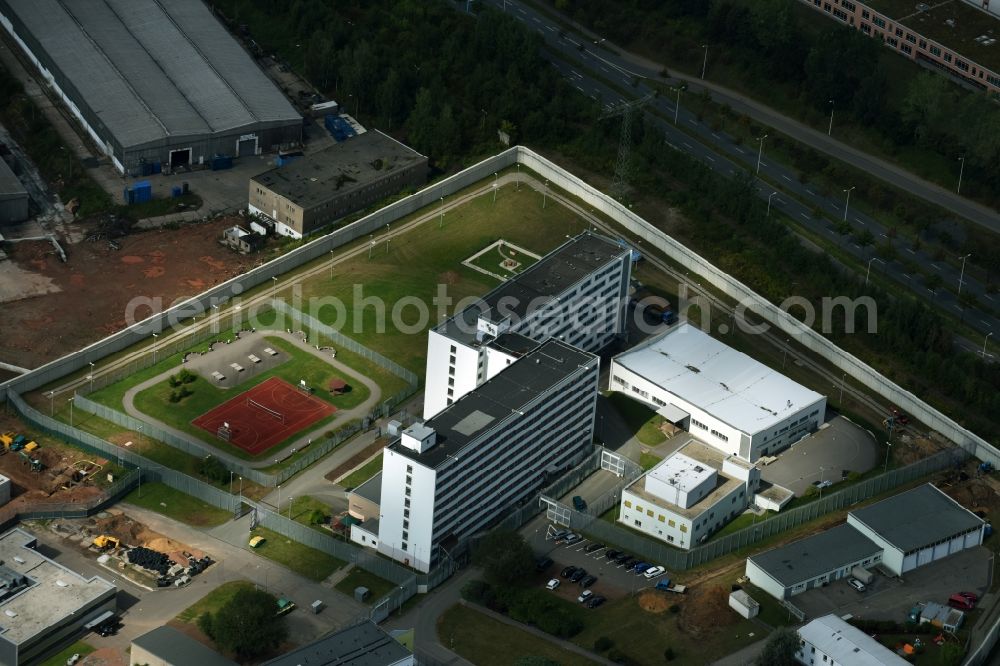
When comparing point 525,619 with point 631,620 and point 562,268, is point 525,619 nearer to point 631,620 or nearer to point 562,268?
point 631,620

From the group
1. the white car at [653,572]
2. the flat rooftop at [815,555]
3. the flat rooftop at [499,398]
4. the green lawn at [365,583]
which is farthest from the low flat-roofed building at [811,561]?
the green lawn at [365,583]

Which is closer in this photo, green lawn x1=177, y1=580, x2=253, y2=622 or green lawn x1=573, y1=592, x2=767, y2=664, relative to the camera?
green lawn x1=573, y1=592, x2=767, y2=664

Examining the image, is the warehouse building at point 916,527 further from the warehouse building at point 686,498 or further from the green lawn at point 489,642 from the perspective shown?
the green lawn at point 489,642

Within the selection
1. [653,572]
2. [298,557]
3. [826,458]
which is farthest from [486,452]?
[826,458]

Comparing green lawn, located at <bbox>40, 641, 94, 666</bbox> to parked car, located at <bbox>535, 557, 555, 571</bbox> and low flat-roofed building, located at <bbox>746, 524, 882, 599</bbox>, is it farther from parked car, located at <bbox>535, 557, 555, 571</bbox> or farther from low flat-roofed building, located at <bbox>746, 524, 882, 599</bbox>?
low flat-roofed building, located at <bbox>746, 524, 882, 599</bbox>

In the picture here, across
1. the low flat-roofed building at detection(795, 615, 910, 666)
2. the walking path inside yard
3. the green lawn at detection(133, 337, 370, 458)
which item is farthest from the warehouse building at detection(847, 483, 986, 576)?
the green lawn at detection(133, 337, 370, 458)

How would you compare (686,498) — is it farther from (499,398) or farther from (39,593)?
(39,593)

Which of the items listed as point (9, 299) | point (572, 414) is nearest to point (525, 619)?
point (572, 414)
